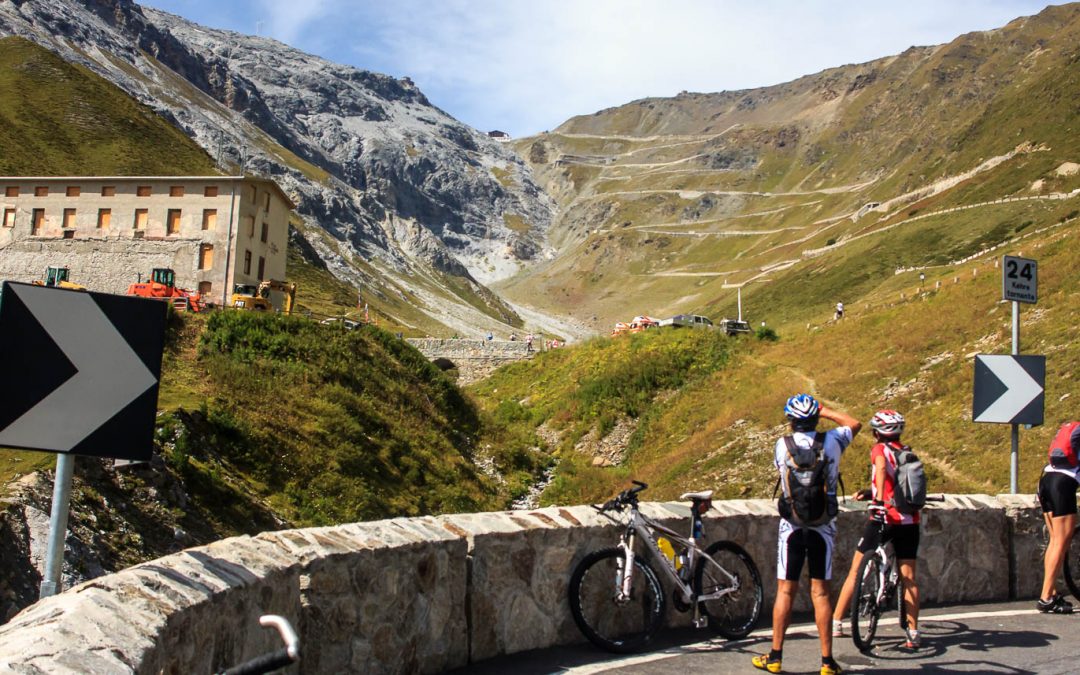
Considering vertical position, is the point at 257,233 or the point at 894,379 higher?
the point at 257,233

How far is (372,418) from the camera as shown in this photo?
3014 cm

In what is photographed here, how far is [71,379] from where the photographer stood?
4.86m

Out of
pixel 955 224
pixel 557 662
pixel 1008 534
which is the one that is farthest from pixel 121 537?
pixel 955 224

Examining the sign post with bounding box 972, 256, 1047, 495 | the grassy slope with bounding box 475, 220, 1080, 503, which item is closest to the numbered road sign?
the sign post with bounding box 972, 256, 1047, 495

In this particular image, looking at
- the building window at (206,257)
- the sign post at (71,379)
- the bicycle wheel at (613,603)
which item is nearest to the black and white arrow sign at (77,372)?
the sign post at (71,379)

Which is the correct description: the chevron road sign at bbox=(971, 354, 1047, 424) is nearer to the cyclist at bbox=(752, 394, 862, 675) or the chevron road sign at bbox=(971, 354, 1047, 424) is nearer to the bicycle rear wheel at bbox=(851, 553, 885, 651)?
the bicycle rear wheel at bbox=(851, 553, 885, 651)

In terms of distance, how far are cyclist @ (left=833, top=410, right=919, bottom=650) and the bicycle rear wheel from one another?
0.08 meters

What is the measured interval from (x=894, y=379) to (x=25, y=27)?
6242 inches

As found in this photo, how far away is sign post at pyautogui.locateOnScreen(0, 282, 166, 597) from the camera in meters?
4.75

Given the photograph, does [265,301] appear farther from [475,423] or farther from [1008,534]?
[1008,534]

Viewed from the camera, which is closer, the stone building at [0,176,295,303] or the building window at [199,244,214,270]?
the building window at [199,244,214,270]

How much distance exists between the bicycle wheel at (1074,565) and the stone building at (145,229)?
45.2m

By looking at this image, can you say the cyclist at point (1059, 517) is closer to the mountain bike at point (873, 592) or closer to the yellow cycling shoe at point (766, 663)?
the mountain bike at point (873, 592)

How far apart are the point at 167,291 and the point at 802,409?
42.2 meters
